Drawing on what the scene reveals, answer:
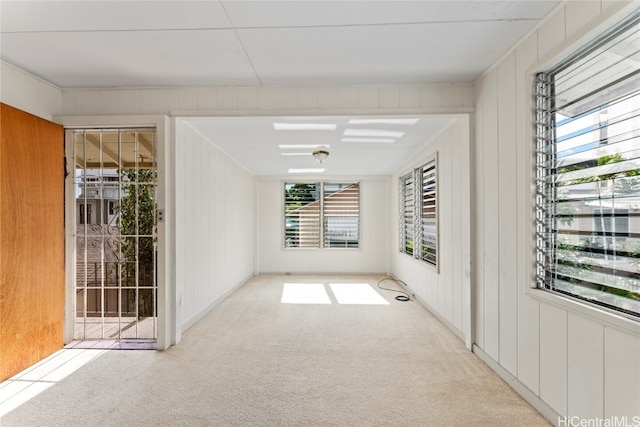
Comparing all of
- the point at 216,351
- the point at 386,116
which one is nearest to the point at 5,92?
the point at 216,351

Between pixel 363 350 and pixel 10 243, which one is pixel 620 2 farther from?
pixel 10 243

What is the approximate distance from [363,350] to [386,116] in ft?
6.82

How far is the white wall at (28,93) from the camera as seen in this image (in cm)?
222

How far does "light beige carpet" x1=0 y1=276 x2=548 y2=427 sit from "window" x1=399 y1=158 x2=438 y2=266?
4.00 feet

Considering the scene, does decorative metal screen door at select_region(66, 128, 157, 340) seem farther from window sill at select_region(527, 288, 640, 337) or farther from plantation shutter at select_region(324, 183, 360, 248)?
plantation shutter at select_region(324, 183, 360, 248)

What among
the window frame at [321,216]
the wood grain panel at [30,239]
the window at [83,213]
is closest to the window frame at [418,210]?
the window frame at [321,216]

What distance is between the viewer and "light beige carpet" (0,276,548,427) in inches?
69.1

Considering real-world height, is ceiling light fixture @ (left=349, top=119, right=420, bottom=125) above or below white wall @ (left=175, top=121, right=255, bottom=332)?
above

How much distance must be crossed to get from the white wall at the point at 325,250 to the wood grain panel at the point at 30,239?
3936mm

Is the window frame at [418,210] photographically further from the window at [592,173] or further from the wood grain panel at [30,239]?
the wood grain panel at [30,239]

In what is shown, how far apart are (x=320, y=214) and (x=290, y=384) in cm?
459

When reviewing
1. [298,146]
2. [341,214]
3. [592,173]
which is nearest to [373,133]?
[298,146]

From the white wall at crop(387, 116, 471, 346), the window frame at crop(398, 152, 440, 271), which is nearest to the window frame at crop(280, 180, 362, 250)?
the window frame at crop(398, 152, 440, 271)

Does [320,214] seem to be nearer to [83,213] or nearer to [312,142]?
[312,142]
